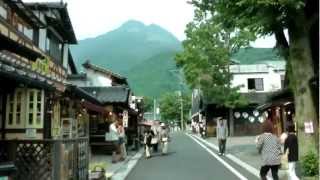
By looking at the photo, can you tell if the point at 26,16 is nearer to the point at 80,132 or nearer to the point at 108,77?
the point at 80,132

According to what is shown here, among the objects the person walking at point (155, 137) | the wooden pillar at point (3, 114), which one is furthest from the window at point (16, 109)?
the person walking at point (155, 137)

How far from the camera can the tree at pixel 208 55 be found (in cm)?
4475

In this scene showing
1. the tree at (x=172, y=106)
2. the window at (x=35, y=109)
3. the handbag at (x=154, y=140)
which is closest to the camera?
the window at (x=35, y=109)

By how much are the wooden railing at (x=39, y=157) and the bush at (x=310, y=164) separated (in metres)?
6.19

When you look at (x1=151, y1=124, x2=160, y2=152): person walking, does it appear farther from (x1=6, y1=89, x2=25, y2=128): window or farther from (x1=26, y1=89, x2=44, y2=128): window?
(x1=6, y1=89, x2=25, y2=128): window

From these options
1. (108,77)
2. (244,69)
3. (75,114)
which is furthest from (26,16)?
(244,69)

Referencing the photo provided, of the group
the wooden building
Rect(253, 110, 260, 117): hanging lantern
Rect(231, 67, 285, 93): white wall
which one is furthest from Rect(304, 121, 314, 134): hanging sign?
Rect(231, 67, 285, 93): white wall

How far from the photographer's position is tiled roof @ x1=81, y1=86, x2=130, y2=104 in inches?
1201

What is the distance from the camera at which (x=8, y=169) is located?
7.09 metres

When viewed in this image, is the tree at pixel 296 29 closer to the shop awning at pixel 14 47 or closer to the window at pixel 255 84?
the shop awning at pixel 14 47

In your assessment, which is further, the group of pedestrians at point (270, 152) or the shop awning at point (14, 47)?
the group of pedestrians at point (270, 152)

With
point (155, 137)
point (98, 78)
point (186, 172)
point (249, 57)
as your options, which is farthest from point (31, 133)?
point (249, 57)

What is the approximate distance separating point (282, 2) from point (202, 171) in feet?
22.4

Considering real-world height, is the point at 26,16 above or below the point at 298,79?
above
